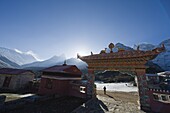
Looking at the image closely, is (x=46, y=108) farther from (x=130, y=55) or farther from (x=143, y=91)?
(x=130, y=55)

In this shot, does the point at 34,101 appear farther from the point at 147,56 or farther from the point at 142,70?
the point at 147,56

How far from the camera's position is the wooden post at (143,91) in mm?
7154

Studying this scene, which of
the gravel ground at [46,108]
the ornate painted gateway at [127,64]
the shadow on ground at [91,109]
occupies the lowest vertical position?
the gravel ground at [46,108]

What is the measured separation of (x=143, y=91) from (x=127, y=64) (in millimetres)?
2319

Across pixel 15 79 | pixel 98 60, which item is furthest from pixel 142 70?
pixel 15 79

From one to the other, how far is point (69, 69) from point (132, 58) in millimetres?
8035

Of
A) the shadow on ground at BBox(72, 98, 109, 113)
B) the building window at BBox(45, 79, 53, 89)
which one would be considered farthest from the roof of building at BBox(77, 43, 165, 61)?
the building window at BBox(45, 79, 53, 89)

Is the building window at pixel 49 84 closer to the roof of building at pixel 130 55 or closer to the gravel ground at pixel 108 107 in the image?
the roof of building at pixel 130 55

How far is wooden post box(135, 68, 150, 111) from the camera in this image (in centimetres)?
715

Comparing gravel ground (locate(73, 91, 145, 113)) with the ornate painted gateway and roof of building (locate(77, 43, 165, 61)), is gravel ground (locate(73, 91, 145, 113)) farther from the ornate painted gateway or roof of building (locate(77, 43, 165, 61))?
roof of building (locate(77, 43, 165, 61))

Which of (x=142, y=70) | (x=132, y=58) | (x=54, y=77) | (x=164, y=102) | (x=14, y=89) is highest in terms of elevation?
(x=132, y=58)

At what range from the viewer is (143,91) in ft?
24.3

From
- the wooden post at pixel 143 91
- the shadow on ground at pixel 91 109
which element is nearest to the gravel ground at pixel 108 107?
the shadow on ground at pixel 91 109

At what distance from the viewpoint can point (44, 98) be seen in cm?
1032
